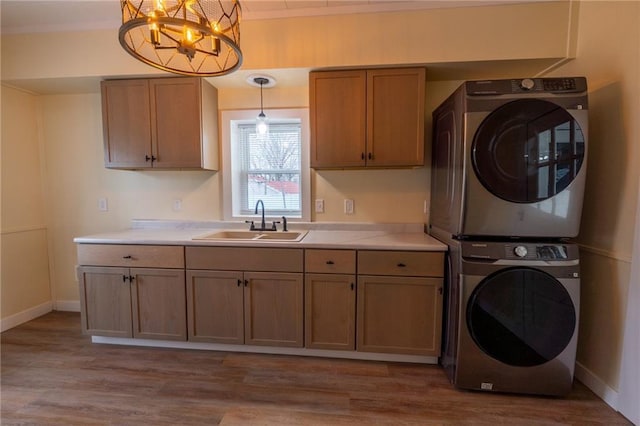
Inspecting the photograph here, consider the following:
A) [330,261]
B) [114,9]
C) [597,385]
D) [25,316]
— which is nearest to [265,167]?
[330,261]

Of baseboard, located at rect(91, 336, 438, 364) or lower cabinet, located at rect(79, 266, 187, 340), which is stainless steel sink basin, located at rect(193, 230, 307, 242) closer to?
lower cabinet, located at rect(79, 266, 187, 340)

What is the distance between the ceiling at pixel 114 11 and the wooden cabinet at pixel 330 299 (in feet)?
4.78

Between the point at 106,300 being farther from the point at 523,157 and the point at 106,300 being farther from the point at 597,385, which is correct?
the point at 597,385

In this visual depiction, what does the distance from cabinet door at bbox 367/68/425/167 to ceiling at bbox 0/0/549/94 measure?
1.44ft

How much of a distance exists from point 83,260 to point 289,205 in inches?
66.1

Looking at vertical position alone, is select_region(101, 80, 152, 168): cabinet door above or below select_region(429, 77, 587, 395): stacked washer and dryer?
above

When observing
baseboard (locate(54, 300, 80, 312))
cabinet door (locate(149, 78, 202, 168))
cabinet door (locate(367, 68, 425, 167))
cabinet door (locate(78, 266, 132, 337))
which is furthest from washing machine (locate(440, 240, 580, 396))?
baseboard (locate(54, 300, 80, 312))

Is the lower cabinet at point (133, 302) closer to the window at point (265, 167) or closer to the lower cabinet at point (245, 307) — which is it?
the lower cabinet at point (245, 307)

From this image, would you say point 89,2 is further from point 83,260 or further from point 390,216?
point 390,216

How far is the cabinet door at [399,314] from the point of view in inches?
75.7

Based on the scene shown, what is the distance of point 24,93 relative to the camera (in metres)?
2.62

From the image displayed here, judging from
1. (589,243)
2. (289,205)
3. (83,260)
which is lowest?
(83,260)

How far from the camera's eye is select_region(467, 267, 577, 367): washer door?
→ 5.40 feet

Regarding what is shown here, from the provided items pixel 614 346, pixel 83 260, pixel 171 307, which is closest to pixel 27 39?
pixel 83 260
